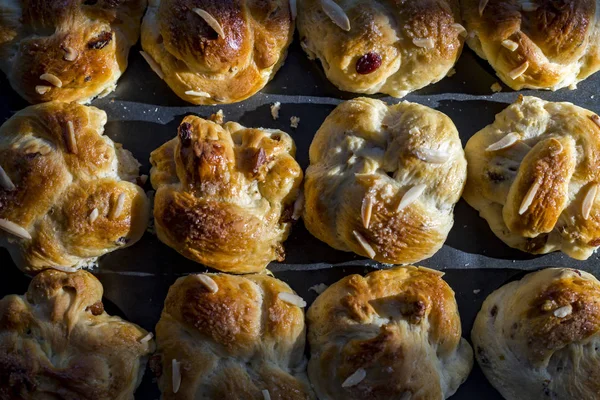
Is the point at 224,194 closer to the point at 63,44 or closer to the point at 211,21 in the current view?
the point at 211,21

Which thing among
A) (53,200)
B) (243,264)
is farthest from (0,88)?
(243,264)

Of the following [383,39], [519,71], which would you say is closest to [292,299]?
[383,39]

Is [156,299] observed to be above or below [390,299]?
below

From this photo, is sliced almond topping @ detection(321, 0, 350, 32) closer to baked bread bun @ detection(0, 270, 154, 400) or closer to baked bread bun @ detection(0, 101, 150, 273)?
baked bread bun @ detection(0, 101, 150, 273)

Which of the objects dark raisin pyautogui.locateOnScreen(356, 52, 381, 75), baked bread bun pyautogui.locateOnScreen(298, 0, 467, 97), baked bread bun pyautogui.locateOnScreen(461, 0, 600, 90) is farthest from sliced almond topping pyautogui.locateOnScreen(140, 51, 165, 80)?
baked bread bun pyautogui.locateOnScreen(461, 0, 600, 90)

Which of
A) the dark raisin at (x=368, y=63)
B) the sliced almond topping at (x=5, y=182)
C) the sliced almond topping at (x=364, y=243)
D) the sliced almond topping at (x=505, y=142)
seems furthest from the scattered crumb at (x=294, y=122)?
the sliced almond topping at (x=5, y=182)

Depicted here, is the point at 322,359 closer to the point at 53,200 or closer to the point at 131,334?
the point at 131,334

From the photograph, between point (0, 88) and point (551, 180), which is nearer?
point (551, 180)

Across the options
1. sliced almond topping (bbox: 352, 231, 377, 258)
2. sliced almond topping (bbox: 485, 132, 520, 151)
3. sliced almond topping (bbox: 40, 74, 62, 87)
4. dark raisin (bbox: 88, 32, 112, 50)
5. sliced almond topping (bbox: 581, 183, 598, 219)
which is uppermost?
dark raisin (bbox: 88, 32, 112, 50)
